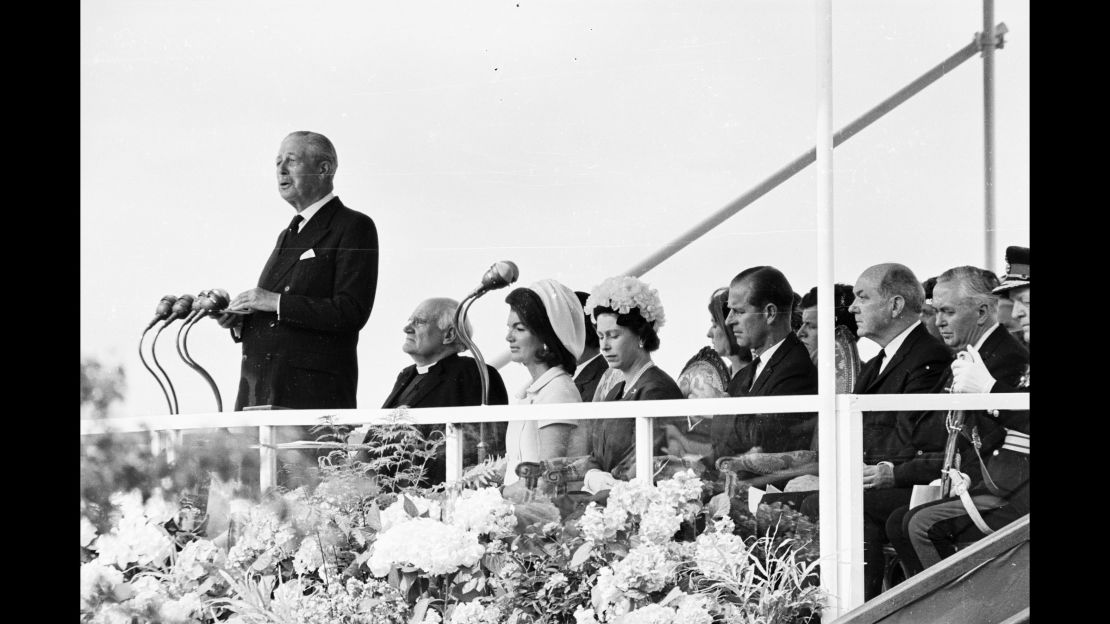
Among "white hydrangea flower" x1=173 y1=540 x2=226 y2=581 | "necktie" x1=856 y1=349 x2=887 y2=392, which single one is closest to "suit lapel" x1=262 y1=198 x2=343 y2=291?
"white hydrangea flower" x1=173 y1=540 x2=226 y2=581

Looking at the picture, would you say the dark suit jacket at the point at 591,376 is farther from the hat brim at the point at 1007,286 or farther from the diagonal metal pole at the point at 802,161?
the hat brim at the point at 1007,286

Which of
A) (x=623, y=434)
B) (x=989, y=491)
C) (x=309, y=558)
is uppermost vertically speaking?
(x=623, y=434)

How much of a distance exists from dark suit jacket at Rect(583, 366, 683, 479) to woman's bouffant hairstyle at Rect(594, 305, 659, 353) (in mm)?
82

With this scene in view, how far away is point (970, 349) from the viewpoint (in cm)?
467

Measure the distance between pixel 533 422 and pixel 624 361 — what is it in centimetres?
37

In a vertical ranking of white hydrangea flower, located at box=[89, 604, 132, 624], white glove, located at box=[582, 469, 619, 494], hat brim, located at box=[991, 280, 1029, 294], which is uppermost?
hat brim, located at box=[991, 280, 1029, 294]

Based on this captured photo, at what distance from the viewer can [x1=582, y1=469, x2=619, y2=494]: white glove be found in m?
4.80

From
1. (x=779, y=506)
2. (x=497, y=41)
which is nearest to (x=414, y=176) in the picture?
(x=497, y=41)

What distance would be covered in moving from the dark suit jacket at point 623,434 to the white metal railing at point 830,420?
0.02 metres

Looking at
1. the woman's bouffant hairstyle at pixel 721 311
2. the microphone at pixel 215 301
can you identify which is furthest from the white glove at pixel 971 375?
the microphone at pixel 215 301

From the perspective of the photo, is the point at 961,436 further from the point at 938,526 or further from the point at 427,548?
the point at 427,548

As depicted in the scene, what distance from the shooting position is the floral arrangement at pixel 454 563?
15.1ft

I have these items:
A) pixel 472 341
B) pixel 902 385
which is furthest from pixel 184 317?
pixel 902 385

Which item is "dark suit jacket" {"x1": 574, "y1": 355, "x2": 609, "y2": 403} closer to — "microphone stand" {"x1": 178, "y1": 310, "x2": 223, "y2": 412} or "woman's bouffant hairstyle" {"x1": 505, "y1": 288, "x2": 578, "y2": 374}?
"woman's bouffant hairstyle" {"x1": 505, "y1": 288, "x2": 578, "y2": 374}
